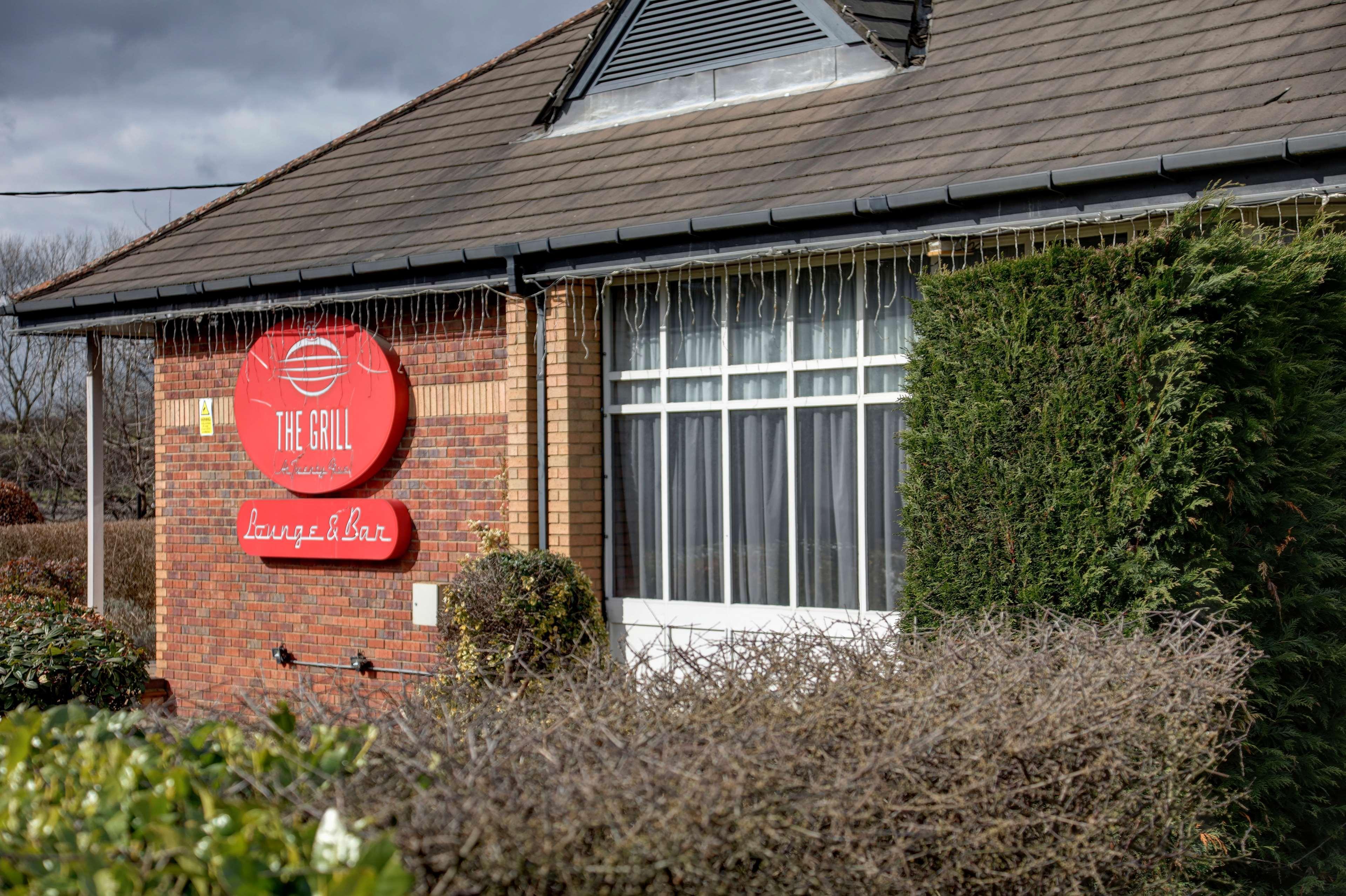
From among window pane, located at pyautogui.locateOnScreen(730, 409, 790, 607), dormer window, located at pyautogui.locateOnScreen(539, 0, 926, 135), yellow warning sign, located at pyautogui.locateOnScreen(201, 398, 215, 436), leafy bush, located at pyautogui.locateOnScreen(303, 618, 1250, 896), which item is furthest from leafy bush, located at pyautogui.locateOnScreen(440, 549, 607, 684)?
dormer window, located at pyautogui.locateOnScreen(539, 0, 926, 135)

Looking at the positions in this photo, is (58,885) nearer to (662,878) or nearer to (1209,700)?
(662,878)

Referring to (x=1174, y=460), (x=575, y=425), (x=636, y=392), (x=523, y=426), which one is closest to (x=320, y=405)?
(x=523, y=426)

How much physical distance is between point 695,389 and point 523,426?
1.24 m

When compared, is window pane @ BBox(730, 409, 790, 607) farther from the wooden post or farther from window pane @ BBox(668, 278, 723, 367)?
the wooden post

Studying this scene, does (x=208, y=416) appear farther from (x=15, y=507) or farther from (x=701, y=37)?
(x=15, y=507)

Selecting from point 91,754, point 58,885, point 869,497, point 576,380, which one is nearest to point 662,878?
point 58,885

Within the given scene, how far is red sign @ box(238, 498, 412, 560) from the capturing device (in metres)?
8.98

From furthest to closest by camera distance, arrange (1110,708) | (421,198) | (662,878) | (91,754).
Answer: (421,198) < (1110,708) < (91,754) < (662,878)

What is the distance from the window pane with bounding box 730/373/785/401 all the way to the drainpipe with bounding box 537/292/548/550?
1.29 metres

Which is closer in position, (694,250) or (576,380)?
(694,250)

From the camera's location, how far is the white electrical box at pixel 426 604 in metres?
8.77

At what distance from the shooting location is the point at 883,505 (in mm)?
7270

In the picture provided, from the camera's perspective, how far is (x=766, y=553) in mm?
7793

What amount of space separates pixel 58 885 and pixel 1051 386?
4.35m
